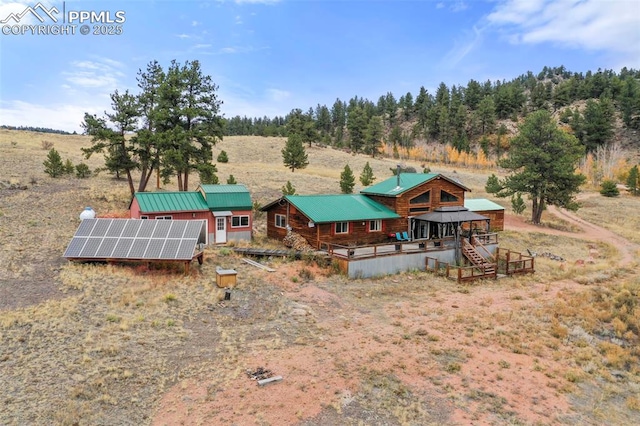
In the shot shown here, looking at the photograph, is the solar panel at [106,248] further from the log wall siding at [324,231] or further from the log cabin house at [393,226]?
the log wall siding at [324,231]

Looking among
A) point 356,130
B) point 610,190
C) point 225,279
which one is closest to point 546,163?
point 610,190

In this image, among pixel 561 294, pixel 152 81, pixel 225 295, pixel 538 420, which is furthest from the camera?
pixel 152 81

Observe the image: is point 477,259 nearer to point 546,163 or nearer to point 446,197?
point 446,197

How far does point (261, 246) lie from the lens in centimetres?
2522

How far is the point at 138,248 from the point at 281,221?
10.8 m

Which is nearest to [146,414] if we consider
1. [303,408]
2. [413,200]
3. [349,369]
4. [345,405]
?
[303,408]

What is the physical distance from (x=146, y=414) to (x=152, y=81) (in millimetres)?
28736

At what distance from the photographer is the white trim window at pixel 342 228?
24672mm

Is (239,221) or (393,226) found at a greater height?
(239,221)

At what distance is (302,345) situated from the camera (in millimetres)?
12500

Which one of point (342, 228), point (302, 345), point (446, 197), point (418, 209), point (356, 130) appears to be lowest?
point (302, 345)

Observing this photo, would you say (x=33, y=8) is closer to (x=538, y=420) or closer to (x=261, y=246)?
(x=261, y=246)

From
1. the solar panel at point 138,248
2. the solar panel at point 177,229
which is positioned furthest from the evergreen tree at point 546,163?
the solar panel at point 138,248

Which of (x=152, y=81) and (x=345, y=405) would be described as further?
(x=152, y=81)
